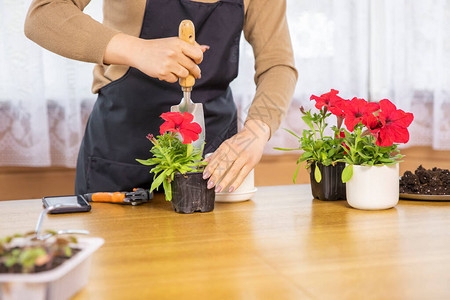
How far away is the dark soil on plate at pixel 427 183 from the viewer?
1265 millimetres

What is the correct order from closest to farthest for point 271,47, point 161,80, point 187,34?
point 187,34 → point 161,80 → point 271,47

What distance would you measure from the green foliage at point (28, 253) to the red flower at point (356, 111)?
72cm

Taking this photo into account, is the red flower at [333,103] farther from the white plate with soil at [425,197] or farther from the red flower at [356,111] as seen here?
the white plate with soil at [425,197]

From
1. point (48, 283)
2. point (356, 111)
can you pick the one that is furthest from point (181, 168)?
point (48, 283)

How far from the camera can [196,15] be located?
4.96 ft

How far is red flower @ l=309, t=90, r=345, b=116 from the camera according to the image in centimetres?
122

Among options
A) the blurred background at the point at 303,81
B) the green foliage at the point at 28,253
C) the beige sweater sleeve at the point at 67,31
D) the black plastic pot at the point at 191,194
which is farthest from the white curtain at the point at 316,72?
the green foliage at the point at 28,253

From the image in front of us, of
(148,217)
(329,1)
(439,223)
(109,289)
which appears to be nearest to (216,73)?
(148,217)

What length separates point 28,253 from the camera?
0.56 metres

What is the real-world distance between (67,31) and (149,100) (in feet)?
1.02

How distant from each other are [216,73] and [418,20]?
1508 millimetres

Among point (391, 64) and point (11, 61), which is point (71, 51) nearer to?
point (11, 61)

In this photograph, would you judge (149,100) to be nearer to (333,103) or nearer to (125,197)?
(125,197)

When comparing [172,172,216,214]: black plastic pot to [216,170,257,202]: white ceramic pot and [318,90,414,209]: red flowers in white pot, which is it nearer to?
[216,170,257,202]: white ceramic pot
